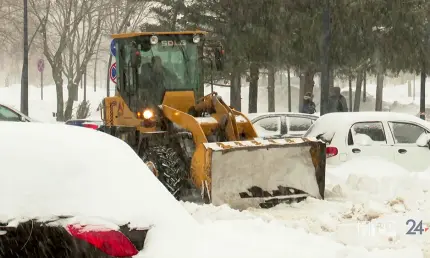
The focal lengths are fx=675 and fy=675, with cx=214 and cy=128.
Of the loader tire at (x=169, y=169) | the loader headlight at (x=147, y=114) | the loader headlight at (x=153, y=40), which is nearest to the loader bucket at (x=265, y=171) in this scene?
the loader tire at (x=169, y=169)

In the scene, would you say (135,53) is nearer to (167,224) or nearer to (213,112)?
(213,112)

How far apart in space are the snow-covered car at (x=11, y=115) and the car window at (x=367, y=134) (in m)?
6.65

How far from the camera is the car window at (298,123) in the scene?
16.1 m

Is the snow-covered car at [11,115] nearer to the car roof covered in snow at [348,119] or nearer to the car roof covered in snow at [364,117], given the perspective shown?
the car roof covered in snow at [348,119]

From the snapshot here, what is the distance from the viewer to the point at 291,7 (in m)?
25.9

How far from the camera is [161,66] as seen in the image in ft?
37.6

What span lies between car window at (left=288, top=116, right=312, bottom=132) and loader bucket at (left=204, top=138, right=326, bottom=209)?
591cm

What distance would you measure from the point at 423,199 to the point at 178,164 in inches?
138

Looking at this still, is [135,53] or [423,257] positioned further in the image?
[135,53]

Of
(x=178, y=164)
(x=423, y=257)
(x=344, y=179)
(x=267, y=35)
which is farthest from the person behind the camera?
(x=267, y=35)

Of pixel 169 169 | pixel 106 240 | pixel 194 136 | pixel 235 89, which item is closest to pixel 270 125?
pixel 194 136

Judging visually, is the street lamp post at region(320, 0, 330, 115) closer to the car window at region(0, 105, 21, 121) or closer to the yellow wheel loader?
the yellow wheel loader

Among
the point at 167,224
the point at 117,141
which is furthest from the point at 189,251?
the point at 117,141

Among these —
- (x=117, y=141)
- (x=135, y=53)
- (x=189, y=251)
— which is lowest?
(x=189, y=251)
